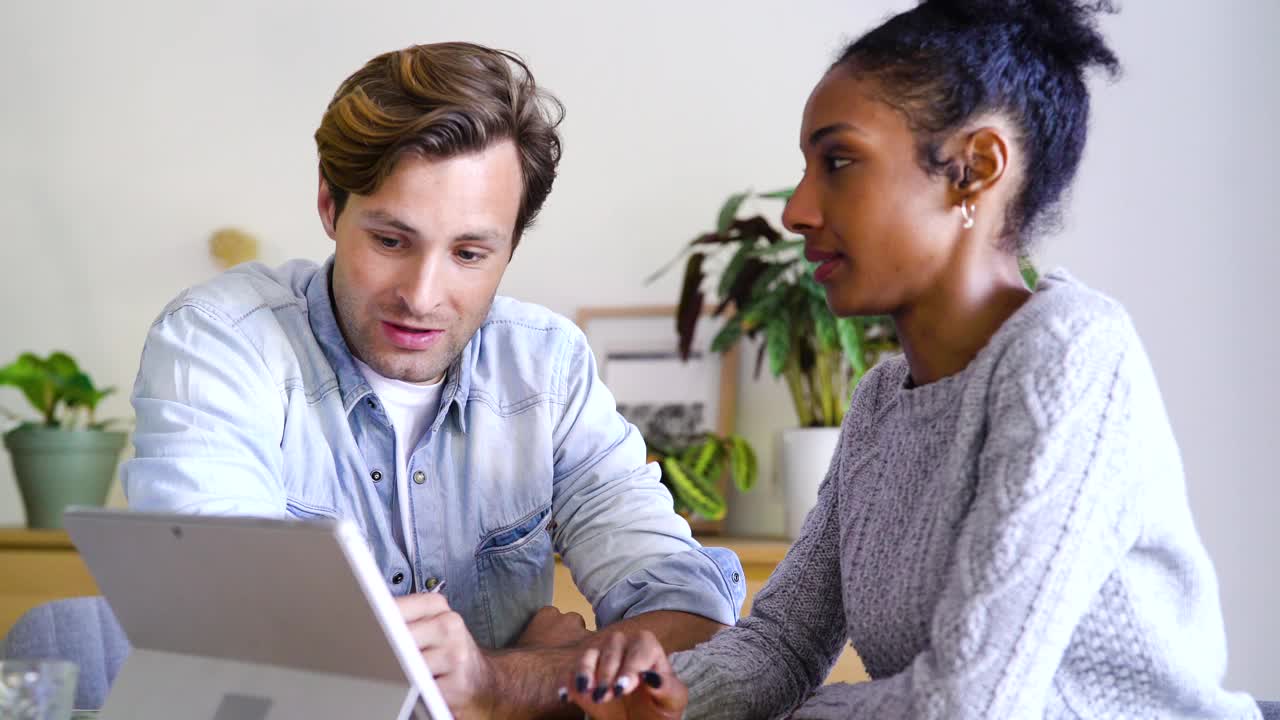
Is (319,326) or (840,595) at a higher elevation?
(319,326)

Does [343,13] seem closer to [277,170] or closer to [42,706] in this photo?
[277,170]

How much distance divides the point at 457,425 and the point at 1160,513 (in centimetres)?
90

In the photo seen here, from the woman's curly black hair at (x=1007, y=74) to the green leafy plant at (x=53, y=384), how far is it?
2171 mm

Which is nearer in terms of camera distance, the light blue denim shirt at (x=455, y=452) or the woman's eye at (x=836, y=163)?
the woman's eye at (x=836, y=163)

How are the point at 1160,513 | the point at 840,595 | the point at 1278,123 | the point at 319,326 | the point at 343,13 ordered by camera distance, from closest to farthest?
the point at 1160,513
the point at 840,595
the point at 319,326
the point at 1278,123
the point at 343,13

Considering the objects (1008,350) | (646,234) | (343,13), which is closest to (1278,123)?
(646,234)

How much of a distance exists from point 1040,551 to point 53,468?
2.40 m

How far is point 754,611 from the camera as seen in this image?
1206 mm

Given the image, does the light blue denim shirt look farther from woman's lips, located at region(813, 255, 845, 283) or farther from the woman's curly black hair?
the woman's curly black hair

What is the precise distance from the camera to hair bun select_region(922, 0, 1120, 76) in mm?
1008

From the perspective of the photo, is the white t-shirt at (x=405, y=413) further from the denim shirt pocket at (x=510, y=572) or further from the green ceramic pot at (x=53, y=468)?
the green ceramic pot at (x=53, y=468)

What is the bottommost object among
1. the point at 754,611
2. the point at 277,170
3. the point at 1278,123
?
the point at 754,611

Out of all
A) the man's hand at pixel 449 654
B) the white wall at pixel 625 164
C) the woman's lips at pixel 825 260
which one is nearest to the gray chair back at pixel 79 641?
the man's hand at pixel 449 654

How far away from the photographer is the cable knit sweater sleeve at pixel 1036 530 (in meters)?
0.81
